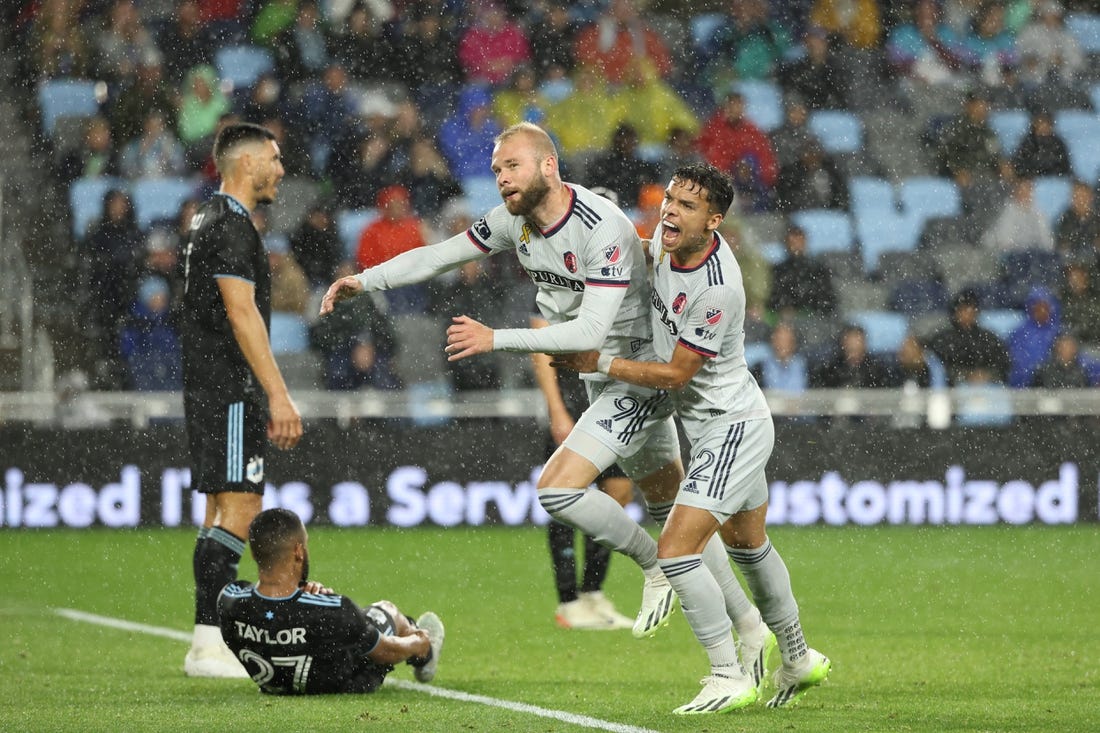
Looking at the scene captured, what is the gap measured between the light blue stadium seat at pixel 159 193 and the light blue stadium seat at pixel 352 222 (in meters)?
1.47

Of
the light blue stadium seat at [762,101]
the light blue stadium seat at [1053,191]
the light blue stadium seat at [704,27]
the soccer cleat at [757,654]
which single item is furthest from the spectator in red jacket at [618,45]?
the soccer cleat at [757,654]

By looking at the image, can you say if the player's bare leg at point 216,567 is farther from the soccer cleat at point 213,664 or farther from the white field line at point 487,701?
the white field line at point 487,701

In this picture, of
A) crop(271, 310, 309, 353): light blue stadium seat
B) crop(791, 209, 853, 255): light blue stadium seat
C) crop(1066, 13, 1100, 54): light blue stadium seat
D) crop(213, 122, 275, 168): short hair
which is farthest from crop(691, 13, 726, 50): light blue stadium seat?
crop(213, 122, 275, 168): short hair

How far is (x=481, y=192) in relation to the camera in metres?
16.6

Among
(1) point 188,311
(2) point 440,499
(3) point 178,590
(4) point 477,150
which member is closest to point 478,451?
(2) point 440,499

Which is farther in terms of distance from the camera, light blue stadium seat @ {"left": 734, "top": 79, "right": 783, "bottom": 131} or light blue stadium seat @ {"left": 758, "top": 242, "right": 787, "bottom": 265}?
light blue stadium seat @ {"left": 734, "top": 79, "right": 783, "bottom": 131}

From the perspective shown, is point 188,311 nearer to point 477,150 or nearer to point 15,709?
point 15,709

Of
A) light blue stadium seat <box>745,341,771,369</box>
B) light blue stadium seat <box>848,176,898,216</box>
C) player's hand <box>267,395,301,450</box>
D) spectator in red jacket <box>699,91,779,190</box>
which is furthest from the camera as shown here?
light blue stadium seat <box>848,176,898,216</box>

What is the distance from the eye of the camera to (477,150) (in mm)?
16766

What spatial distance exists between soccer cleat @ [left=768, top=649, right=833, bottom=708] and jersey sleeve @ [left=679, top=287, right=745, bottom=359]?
4.20 ft

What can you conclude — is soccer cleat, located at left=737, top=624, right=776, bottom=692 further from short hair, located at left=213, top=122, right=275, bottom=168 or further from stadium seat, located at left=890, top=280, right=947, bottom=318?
stadium seat, located at left=890, top=280, right=947, bottom=318

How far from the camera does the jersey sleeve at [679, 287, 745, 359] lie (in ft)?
20.1

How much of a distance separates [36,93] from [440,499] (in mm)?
7008

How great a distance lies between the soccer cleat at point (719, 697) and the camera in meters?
6.02
